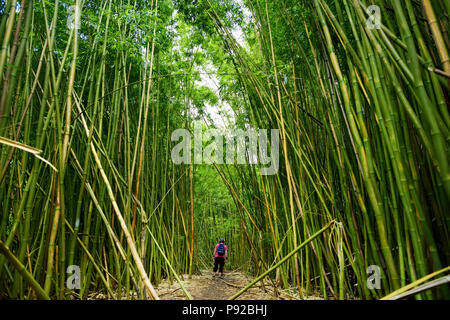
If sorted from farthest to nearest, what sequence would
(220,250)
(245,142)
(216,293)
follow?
1. (220,250)
2. (245,142)
3. (216,293)

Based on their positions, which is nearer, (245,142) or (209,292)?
(209,292)

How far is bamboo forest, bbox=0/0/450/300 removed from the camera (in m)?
0.93

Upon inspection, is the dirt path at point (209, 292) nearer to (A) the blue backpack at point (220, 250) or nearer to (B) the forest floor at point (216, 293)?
(B) the forest floor at point (216, 293)

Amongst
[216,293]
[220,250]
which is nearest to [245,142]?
[216,293]

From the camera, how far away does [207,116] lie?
13.1ft

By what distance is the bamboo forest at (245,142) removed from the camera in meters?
0.93

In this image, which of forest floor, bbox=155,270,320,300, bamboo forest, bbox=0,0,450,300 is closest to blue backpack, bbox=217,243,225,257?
bamboo forest, bbox=0,0,450,300

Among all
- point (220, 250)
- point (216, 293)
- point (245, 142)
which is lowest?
point (216, 293)

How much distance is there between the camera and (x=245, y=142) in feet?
10.2

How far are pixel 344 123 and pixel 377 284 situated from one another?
90 cm

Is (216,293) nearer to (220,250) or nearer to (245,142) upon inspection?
(220,250)

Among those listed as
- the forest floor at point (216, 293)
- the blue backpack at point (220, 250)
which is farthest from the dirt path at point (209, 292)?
the blue backpack at point (220, 250)
